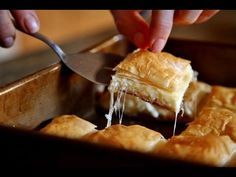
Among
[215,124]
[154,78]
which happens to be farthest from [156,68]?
[215,124]

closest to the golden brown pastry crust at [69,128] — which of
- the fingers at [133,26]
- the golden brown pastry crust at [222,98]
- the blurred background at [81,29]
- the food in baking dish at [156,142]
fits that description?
the food in baking dish at [156,142]

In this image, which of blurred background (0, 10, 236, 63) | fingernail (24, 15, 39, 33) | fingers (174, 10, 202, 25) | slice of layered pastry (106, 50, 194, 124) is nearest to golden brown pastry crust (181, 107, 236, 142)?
slice of layered pastry (106, 50, 194, 124)

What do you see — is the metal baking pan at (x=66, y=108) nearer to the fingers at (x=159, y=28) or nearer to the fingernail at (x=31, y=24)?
the fingernail at (x=31, y=24)

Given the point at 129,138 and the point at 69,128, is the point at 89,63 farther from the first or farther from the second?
the point at 129,138

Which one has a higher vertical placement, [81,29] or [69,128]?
[69,128]

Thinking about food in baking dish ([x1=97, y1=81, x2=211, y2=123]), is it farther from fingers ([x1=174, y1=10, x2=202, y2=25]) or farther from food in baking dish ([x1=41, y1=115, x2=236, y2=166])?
food in baking dish ([x1=41, y1=115, x2=236, y2=166])

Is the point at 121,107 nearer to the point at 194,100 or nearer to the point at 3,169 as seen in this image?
the point at 194,100
